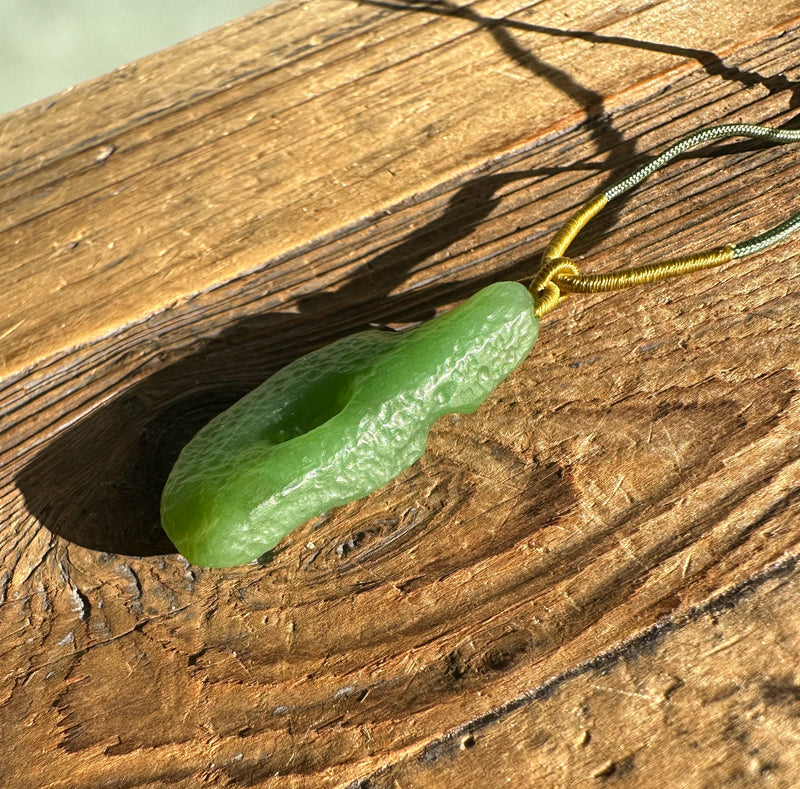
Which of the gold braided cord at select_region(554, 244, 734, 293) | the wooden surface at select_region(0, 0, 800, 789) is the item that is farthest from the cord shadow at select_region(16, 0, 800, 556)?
the gold braided cord at select_region(554, 244, 734, 293)

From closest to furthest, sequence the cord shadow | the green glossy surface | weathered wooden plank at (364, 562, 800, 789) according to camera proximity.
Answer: weathered wooden plank at (364, 562, 800, 789) < the green glossy surface < the cord shadow

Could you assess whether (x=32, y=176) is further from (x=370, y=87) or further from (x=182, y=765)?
(x=182, y=765)

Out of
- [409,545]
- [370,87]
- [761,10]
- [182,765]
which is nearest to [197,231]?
[370,87]

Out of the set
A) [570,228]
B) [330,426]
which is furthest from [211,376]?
[570,228]

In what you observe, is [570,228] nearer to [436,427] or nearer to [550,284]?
[550,284]

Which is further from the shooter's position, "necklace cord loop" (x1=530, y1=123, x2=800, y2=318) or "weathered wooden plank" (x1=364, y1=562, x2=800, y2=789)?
"necklace cord loop" (x1=530, y1=123, x2=800, y2=318)

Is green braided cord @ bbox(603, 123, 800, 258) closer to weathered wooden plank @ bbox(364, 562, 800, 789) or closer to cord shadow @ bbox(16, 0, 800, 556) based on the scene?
cord shadow @ bbox(16, 0, 800, 556)

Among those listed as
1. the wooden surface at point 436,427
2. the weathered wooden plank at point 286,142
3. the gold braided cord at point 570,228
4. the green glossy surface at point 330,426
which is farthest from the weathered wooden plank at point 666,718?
the weathered wooden plank at point 286,142
